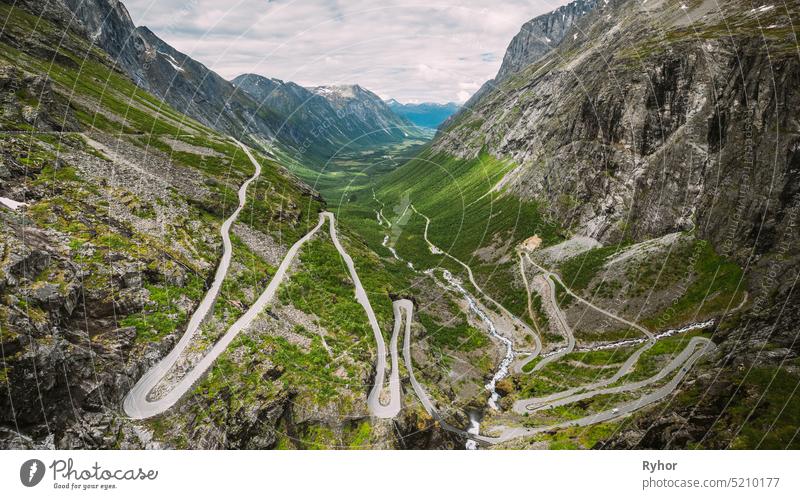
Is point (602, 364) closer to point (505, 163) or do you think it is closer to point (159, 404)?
point (159, 404)

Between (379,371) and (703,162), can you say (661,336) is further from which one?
(379,371)

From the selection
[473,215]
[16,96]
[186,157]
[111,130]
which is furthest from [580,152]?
[16,96]

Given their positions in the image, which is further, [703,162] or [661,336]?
[703,162]

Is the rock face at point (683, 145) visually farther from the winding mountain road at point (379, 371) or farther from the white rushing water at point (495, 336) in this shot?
the winding mountain road at point (379, 371)

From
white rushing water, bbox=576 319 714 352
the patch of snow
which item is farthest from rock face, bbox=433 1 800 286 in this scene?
the patch of snow

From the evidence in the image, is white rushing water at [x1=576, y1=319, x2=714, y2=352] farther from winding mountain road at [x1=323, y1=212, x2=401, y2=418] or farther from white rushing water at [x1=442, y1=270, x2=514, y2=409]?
winding mountain road at [x1=323, y1=212, x2=401, y2=418]

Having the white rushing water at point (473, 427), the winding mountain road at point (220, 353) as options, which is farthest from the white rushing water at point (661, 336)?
the winding mountain road at point (220, 353)

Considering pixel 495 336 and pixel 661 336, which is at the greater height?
pixel 661 336

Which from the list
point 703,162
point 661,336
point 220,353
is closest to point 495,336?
point 661,336
